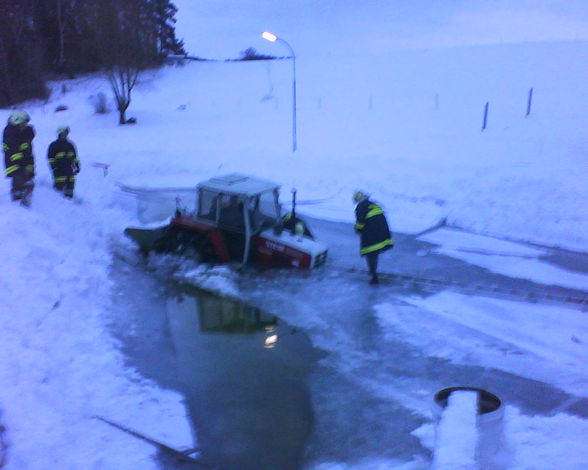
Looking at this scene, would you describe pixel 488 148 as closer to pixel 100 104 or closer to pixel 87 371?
pixel 87 371

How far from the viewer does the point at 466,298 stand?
8953 mm

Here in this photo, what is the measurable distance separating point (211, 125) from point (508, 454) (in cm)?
2846

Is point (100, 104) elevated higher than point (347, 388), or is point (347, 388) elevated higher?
point (100, 104)

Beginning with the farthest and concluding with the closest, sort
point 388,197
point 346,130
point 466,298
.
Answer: point 346,130 < point 388,197 < point 466,298

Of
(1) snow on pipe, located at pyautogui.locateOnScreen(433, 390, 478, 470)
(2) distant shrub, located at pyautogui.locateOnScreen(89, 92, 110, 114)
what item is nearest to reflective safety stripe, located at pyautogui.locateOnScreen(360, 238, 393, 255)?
(1) snow on pipe, located at pyautogui.locateOnScreen(433, 390, 478, 470)

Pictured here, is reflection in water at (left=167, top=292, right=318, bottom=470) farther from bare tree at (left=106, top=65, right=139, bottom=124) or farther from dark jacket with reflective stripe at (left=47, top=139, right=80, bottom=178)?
bare tree at (left=106, top=65, right=139, bottom=124)

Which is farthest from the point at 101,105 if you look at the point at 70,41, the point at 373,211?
the point at 373,211

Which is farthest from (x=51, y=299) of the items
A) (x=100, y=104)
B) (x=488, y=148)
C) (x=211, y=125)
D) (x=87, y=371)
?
(x=100, y=104)

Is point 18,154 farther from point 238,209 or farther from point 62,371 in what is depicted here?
point 62,371

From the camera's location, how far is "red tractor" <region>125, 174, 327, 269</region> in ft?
32.4

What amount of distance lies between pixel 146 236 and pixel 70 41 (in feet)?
139

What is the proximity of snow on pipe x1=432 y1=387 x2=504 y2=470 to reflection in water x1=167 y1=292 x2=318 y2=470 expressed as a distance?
167 cm

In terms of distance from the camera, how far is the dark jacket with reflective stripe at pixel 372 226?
921 centimetres

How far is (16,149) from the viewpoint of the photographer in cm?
982
